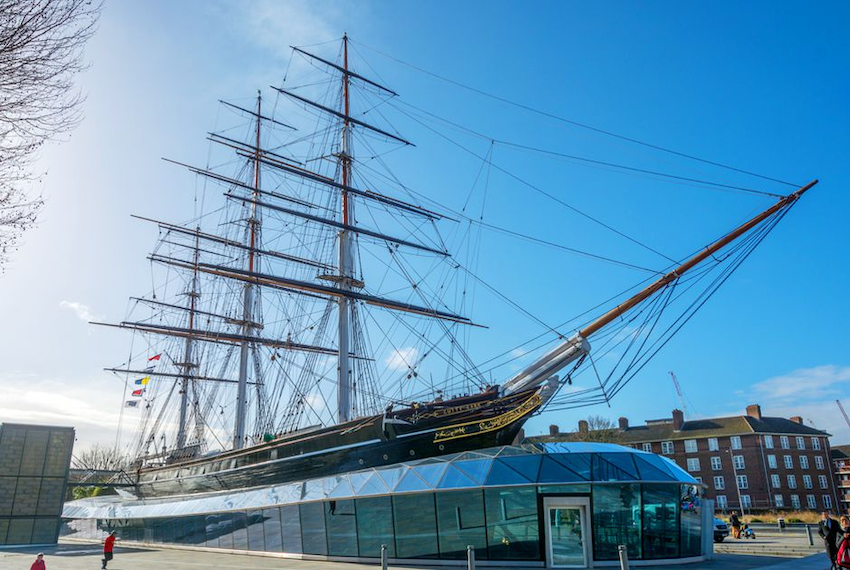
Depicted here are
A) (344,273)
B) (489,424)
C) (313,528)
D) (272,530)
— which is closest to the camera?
(313,528)

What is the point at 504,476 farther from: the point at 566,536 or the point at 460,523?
the point at 566,536

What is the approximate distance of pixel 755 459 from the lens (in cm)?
6294

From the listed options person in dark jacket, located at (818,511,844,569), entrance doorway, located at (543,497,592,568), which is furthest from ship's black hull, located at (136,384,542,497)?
person in dark jacket, located at (818,511,844,569)

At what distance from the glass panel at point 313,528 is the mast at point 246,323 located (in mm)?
21792

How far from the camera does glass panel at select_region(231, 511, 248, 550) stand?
81.1ft

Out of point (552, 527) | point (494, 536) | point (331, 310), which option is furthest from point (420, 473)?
point (331, 310)

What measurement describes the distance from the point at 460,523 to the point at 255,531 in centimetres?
1054

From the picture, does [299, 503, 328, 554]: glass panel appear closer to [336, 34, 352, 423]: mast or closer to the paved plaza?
the paved plaza

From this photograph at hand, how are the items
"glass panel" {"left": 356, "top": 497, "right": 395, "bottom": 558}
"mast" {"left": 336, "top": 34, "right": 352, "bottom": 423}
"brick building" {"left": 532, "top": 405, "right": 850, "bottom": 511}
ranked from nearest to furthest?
1. "glass panel" {"left": 356, "top": 497, "right": 395, "bottom": 558}
2. "mast" {"left": 336, "top": 34, "right": 352, "bottom": 423}
3. "brick building" {"left": 532, "top": 405, "right": 850, "bottom": 511}

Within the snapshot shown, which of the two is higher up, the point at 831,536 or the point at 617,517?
the point at 617,517

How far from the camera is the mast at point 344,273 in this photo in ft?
100

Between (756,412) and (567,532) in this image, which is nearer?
(567,532)

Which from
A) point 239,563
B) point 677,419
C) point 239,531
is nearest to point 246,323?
point 239,531

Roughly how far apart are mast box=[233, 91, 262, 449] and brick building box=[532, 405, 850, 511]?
41720 millimetres
